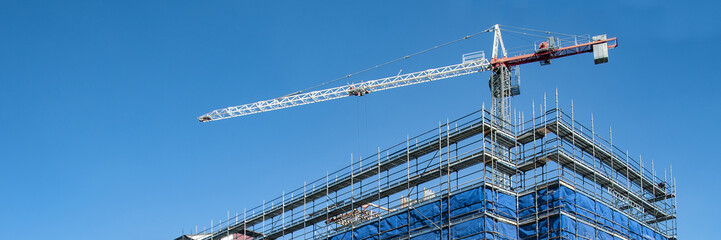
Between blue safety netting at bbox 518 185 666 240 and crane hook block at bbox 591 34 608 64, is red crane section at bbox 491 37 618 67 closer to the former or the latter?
crane hook block at bbox 591 34 608 64

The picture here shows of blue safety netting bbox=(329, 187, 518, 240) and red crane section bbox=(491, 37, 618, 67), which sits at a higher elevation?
red crane section bbox=(491, 37, 618, 67)

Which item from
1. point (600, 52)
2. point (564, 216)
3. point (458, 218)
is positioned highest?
point (600, 52)

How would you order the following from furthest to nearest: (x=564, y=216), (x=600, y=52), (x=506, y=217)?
(x=600, y=52)
(x=506, y=217)
(x=564, y=216)

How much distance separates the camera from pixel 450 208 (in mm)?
49094

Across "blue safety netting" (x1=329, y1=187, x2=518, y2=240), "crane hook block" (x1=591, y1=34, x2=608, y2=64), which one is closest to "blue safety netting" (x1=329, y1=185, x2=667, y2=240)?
"blue safety netting" (x1=329, y1=187, x2=518, y2=240)

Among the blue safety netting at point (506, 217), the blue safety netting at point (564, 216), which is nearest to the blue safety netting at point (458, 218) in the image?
the blue safety netting at point (506, 217)

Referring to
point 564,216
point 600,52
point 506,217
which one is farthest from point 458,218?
point 600,52

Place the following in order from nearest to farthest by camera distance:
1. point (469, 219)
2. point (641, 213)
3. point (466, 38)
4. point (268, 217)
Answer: point (469, 219), point (641, 213), point (268, 217), point (466, 38)

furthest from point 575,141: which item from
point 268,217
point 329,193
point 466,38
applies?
point 466,38

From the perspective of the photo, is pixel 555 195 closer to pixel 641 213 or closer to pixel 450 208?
pixel 450 208

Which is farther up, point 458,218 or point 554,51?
point 554,51

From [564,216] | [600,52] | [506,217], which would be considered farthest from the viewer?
[600,52]

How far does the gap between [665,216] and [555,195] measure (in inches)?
548

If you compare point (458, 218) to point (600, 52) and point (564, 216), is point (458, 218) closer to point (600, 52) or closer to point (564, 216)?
point (564, 216)
